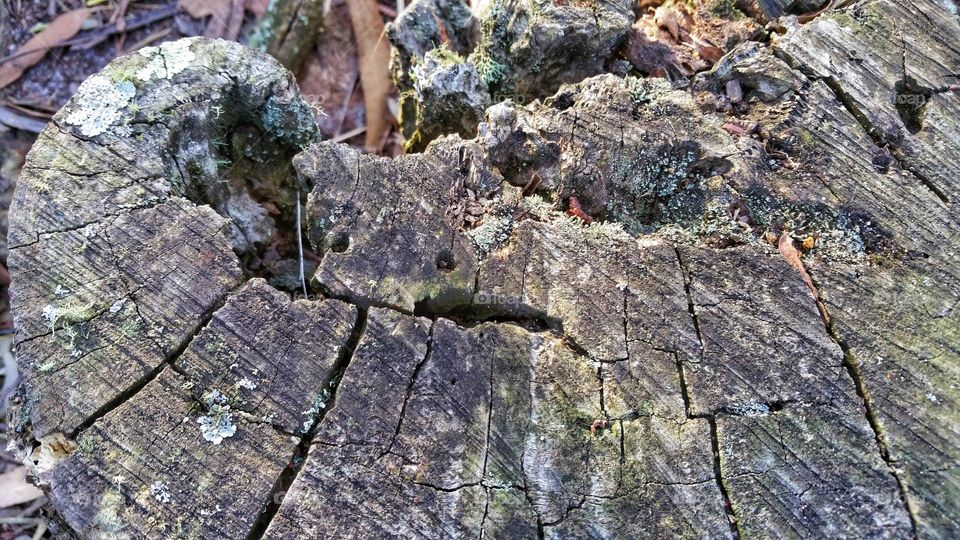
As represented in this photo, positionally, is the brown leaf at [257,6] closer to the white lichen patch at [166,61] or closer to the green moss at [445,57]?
the white lichen patch at [166,61]

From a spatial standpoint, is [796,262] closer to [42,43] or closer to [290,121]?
[290,121]

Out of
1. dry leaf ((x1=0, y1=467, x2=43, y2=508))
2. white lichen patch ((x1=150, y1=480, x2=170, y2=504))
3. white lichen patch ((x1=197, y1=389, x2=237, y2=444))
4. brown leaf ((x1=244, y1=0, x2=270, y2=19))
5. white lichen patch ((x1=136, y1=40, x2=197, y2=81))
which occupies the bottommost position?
dry leaf ((x1=0, y1=467, x2=43, y2=508))

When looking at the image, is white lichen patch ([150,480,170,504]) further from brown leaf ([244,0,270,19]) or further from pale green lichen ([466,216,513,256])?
brown leaf ([244,0,270,19])

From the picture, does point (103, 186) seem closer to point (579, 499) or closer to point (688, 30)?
point (579, 499)

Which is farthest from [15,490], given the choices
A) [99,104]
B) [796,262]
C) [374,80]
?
[796,262]

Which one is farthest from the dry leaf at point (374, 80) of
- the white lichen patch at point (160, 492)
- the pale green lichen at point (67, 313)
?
the white lichen patch at point (160, 492)

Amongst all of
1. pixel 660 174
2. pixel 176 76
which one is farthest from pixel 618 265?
pixel 176 76

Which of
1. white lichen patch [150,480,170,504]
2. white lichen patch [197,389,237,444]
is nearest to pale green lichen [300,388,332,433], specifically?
white lichen patch [197,389,237,444]
